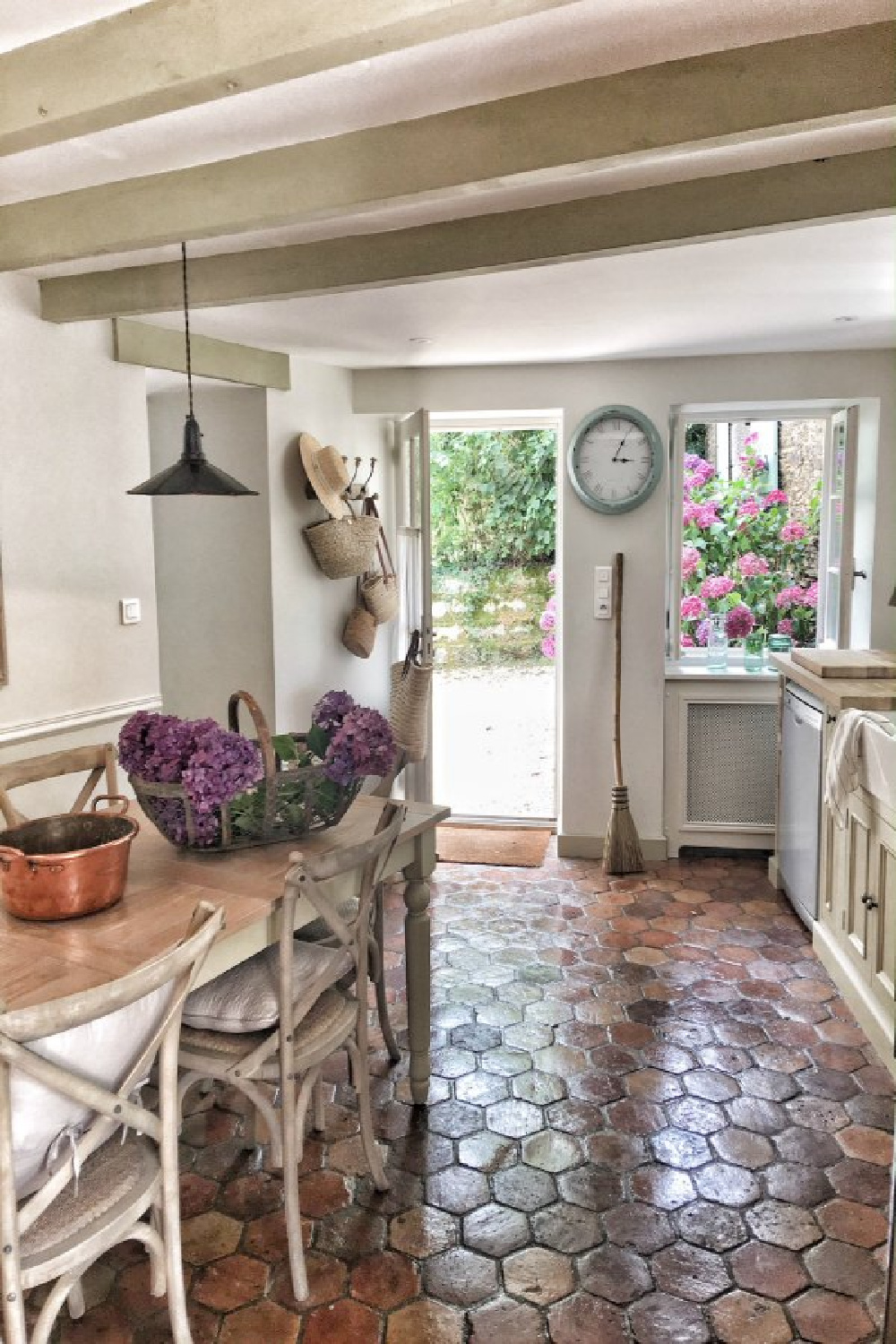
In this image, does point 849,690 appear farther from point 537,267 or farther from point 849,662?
point 537,267

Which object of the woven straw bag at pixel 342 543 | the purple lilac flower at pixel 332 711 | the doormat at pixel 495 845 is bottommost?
the doormat at pixel 495 845

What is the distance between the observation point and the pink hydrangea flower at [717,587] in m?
5.08

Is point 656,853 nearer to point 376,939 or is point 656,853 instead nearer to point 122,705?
point 376,939

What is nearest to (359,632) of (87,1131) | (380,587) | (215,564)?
(380,587)

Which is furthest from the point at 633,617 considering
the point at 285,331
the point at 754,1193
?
the point at 754,1193

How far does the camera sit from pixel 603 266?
9.95 feet

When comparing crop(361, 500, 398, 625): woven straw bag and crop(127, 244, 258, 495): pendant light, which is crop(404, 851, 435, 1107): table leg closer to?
crop(127, 244, 258, 495): pendant light

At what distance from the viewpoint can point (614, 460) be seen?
190 inches

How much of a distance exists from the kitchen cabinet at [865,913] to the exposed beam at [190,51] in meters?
2.36

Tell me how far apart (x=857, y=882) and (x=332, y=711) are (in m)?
1.87

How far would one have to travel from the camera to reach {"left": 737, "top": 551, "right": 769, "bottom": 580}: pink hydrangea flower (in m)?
5.10

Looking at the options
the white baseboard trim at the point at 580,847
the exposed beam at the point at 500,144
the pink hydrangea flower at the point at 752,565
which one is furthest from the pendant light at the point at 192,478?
the pink hydrangea flower at the point at 752,565

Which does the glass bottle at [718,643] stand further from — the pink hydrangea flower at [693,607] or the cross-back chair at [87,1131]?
the cross-back chair at [87,1131]

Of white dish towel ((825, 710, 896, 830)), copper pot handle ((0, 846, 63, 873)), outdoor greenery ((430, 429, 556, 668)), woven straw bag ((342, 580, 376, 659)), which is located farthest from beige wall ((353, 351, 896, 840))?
copper pot handle ((0, 846, 63, 873))
